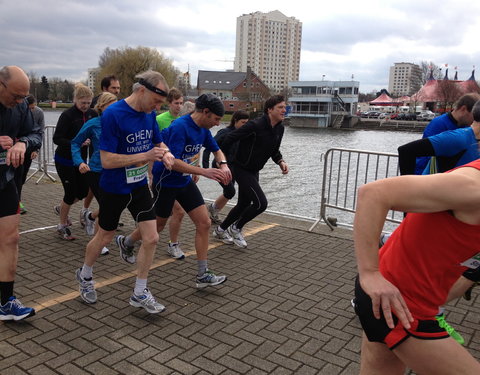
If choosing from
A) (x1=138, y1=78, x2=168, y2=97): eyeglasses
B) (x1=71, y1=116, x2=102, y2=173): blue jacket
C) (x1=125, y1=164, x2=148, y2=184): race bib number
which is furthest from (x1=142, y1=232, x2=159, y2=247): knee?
Result: (x1=71, y1=116, x2=102, y2=173): blue jacket

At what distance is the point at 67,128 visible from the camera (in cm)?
577

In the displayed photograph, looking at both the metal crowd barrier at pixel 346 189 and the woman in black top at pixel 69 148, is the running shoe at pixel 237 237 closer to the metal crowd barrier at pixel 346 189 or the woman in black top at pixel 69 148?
the metal crowd barrier at pixel 346 189

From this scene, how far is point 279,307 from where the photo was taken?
4.21m

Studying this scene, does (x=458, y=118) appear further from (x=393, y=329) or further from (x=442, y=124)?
(x=393, y=329)

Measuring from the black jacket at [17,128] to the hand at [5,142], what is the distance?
0.10 metres

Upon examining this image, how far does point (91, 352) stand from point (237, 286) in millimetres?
1780

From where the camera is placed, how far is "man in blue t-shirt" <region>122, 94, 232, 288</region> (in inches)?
174

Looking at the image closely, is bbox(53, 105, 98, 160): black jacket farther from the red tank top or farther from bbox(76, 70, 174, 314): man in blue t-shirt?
the red tank top

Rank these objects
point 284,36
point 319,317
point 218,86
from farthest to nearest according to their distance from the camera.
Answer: point 284,36 < point 218,86 < point 319,317

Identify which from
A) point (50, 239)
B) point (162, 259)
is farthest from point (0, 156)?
point (50, 239)

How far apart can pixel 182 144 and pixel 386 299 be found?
3.07 m

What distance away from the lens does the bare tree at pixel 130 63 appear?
6292cm

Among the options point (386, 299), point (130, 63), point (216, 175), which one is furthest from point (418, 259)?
point (130, 63)

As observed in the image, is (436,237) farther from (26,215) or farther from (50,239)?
(26,215)
